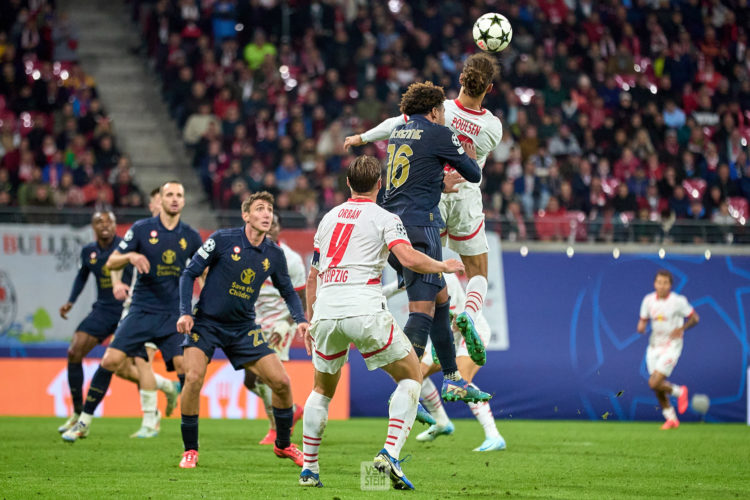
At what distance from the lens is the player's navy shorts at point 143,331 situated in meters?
11.8

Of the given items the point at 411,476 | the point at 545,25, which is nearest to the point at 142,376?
the point at 411,476

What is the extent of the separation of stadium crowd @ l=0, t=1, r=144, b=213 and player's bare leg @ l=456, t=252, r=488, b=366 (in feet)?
31.7

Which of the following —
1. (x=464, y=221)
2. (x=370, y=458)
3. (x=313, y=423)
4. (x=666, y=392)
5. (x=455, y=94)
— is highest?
(x=455, y=94)

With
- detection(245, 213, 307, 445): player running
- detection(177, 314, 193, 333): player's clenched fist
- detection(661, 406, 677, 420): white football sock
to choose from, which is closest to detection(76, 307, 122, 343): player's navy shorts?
detection(245, 213, 307, 445): player running

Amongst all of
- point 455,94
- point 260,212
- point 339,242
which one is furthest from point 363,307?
point 455,94

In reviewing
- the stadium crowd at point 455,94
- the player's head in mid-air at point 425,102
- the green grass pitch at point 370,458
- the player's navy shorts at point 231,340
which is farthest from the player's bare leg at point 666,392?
the player's head in mid-air at point 425,102

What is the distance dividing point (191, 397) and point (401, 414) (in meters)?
2.51

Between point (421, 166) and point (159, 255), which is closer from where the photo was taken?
point (421, 166)

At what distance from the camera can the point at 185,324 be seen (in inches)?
355

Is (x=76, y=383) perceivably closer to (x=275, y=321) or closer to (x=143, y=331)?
(x=143, y=331)

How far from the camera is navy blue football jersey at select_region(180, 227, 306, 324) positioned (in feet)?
30.9

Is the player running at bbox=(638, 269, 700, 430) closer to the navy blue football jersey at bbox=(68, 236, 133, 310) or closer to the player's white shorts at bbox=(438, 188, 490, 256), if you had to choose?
the player's white shorts at bbox=(438, 188, 490, 256)

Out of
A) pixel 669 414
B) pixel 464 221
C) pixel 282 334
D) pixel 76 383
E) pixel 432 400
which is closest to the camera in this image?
pixel 464 221

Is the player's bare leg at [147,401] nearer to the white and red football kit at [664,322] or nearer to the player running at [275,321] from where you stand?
the player running at [275,321]
